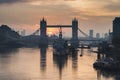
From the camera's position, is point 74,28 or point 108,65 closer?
point 108,65

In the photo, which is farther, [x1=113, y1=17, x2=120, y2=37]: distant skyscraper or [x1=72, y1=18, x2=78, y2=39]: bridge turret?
[x1=72, y1=18, x2=78, y2=39]: bridge turret

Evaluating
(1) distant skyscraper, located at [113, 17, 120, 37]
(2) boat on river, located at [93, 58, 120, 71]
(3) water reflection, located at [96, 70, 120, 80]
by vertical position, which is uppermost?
(1) distant skyscraper, located at [113, 17, 120, 37]

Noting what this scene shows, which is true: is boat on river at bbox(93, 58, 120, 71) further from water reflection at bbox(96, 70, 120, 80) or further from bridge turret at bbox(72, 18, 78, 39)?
bridge turret at bbox(72, 18, 78, 39)

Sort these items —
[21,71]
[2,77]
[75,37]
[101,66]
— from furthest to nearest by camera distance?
1. [75,37]
2. [101,66]
3. [21,71]
4. [2,77]

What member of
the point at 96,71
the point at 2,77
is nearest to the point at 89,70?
the point at 96,71

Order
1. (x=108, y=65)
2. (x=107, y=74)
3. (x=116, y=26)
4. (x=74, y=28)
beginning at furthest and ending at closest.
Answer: (x=74, y=28)
(x=116, y=26)
(x=108, y=65)
(x=107, y=74)

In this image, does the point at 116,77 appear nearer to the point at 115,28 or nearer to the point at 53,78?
the point at 53,78

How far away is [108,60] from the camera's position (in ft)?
133

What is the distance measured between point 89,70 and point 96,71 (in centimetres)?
96

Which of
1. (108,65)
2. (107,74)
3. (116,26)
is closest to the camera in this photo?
(107,74)

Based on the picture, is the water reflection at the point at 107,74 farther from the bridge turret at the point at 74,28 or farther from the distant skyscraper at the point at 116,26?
the bridge turret at the point at 74,28

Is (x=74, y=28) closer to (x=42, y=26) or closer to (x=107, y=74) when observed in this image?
(x=42, y=26)

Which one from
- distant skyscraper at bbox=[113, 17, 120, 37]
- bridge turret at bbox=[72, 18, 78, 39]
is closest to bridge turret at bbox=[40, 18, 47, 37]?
bridge turret at bbox=[72, 18, 78, 39]

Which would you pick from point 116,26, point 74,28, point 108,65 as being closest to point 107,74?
point 108,65
